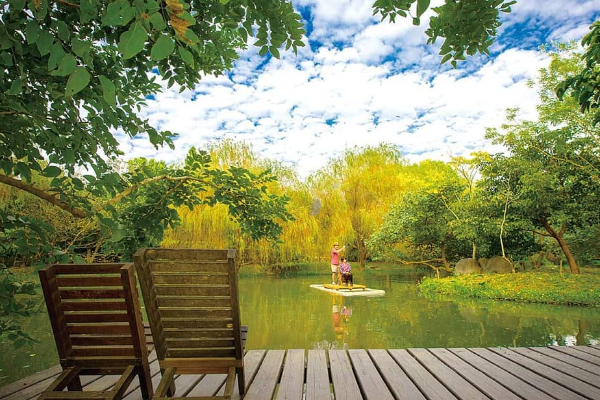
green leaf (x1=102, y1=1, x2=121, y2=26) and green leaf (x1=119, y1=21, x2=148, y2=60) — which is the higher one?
green leaf (x1=102, y1=1, x2=121, y2=26)

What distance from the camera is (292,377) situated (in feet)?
7.41

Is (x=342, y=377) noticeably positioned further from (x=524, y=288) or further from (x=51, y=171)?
(x=524, y=288)

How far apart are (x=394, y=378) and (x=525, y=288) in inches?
335

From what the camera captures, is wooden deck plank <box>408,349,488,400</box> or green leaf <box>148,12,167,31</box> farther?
wooden deck plank <box>408,349,488,400</box>

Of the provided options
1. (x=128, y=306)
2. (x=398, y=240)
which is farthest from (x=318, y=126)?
(x=128, y=306)

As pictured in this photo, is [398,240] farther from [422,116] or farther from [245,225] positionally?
[422,116]

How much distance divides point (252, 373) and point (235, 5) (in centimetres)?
201

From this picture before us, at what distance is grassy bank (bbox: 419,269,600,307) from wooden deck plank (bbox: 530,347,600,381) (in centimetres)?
657

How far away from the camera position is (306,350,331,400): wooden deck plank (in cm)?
200

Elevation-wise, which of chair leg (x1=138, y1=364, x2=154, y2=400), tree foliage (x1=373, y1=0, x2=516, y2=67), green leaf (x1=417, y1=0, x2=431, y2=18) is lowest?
chair leg (x1=138, y1=364, x2=154, y2=400)

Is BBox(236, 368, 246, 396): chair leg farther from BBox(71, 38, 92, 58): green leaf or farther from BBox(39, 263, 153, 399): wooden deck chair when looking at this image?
BBox(71, 38, 92, 58): green leaf

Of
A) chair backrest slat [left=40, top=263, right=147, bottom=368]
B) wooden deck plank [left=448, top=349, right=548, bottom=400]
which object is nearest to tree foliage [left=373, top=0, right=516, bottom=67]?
chair backrest slat [left=40, top=263, right=147, bottom=368]

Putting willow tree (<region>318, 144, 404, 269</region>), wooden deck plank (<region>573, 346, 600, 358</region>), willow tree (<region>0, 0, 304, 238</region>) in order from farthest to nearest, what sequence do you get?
1. willow tree (<region>318, 144, 404, 269</region>)
2. wooden deck plank (<region>573, 346, 600, 358</region>)
3. willow tree (<region>0, 0, 304, 238</region>)

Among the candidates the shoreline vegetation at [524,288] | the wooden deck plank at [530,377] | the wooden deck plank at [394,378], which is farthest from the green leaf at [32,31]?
the shoreline vegetation at [524,288]
